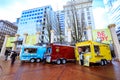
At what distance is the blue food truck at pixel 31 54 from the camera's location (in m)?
13.6

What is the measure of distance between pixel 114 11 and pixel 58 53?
241 ft

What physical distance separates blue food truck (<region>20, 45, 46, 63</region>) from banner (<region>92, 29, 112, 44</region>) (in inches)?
352

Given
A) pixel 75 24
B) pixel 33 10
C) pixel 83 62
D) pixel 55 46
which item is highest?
pixel 33 10

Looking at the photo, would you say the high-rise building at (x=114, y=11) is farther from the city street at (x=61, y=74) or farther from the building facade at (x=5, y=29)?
the building facade at (x=5, y=29)

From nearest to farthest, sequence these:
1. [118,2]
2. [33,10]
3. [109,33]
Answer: [109,33] < [118,2] < [33,10]

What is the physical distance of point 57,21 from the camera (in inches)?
698

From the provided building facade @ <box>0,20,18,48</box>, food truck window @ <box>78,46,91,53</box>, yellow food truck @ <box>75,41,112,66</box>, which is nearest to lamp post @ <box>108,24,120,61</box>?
yellow food truck @ <box>75,41,112,66</box>

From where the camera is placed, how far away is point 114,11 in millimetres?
70250

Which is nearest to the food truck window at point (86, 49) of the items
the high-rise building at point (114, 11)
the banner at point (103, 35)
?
the banner at point (103, 35)

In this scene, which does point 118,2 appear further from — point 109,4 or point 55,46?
point 55,46

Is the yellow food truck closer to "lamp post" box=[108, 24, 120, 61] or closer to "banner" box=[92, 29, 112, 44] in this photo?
"lamp post" box=[108, 24, 120, 61]

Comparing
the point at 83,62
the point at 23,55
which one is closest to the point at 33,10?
the point at 23,55

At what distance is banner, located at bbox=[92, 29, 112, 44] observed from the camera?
15.1 meters

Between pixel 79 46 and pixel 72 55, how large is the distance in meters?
2.36
